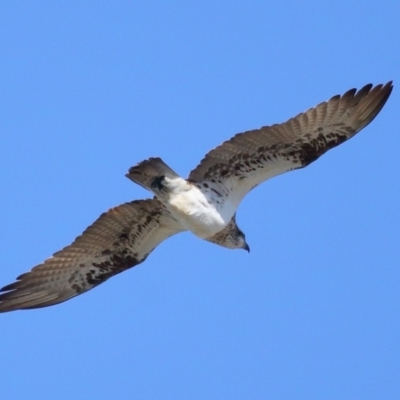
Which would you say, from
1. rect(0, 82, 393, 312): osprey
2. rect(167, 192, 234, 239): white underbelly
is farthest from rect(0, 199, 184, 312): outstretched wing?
rect(167, 192, 234, 239): white underbelly

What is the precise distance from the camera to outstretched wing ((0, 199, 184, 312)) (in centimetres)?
1315

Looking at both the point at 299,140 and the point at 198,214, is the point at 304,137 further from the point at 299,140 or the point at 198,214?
the point at 198,214

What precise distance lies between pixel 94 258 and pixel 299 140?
2.81 meters

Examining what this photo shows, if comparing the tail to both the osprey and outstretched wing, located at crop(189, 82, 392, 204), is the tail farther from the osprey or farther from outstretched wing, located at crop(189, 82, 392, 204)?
outstretched wing, located at crop(189, 82, 392, 204)

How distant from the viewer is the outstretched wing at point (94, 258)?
13.1 metres

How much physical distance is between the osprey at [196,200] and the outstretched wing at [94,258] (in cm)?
1

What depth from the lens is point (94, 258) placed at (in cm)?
1344

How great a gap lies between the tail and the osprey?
0.01m

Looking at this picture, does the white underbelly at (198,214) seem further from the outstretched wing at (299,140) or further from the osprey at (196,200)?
the outstretched wing at (299,140)

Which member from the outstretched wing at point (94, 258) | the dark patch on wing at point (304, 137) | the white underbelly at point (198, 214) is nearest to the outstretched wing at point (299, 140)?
the dark patch on wing at point (304, 137)

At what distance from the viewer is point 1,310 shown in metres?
13.0

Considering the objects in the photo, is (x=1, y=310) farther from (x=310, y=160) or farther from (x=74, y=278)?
(x=310, y=160)

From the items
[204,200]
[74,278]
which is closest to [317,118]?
[204,200]

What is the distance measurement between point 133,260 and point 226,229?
1196 mm
